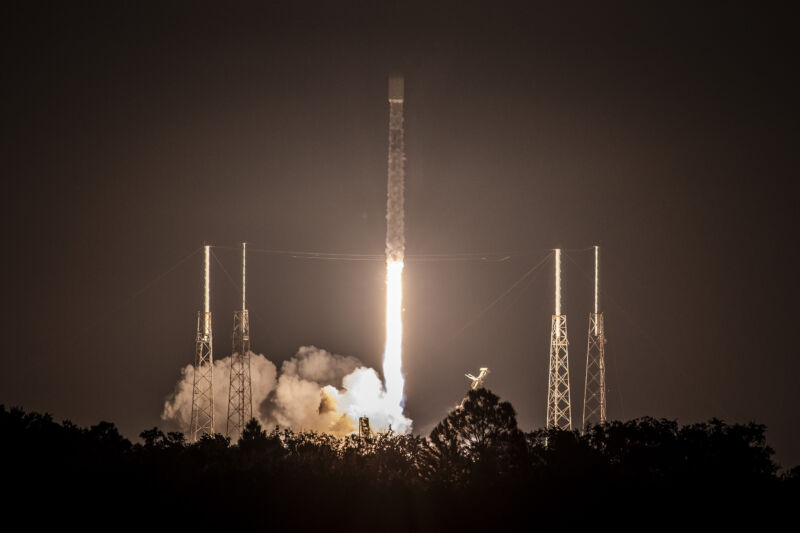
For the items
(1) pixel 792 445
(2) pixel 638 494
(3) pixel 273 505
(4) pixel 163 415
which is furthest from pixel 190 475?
(1) pixel 792 445

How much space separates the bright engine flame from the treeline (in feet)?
115

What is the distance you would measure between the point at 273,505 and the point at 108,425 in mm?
19288

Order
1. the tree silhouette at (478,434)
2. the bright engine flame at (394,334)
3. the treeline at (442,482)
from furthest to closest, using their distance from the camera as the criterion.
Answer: the bright engine flame at (394,334)
the tree silhouette at (478,434)
the treeline at (442,482)

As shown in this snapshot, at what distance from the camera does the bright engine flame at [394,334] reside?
314 feet

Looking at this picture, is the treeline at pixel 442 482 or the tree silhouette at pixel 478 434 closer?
the treeline at pixel 442 482

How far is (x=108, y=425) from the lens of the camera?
217ft

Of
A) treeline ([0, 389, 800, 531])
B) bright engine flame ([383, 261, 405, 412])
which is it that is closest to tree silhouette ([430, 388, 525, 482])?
treeline ([0, 389, 800, 531])

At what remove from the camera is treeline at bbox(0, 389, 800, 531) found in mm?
48219

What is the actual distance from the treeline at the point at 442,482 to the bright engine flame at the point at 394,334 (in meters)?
35.0

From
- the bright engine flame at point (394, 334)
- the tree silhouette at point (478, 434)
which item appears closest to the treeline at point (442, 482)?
the tree silhouette at point (478, 434)

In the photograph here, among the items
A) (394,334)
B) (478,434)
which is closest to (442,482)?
(478,434)

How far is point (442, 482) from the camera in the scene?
2101 inches

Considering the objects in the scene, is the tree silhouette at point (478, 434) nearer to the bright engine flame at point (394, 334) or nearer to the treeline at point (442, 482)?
the treeline at point (442, 482)

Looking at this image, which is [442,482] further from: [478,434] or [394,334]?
[394,334]
